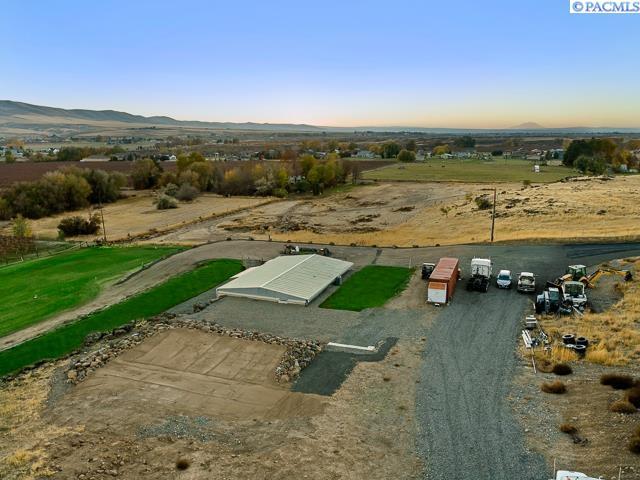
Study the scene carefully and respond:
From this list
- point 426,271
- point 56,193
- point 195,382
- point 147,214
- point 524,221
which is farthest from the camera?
point 56,193

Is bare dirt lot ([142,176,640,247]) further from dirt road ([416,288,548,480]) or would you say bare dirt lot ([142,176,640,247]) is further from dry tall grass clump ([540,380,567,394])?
dry tall grass clump ([540,380,567,394])

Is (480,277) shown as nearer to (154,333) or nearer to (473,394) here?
(473,394)

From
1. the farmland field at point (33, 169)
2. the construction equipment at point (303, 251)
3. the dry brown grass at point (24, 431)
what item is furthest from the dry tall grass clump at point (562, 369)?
the farmland field at point (33, 169)

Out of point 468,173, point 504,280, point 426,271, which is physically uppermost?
point 468,173

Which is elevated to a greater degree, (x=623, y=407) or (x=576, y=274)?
(x=576, y=274)

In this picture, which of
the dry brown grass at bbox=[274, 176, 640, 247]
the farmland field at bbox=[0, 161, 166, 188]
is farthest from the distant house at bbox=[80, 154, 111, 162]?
the dry brown grass at bbox=[274, 176, 640, 247]

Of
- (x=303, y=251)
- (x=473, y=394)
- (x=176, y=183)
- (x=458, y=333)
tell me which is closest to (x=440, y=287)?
(x=458, y=333)

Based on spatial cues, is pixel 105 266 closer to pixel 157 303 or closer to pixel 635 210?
pixel 157 303
